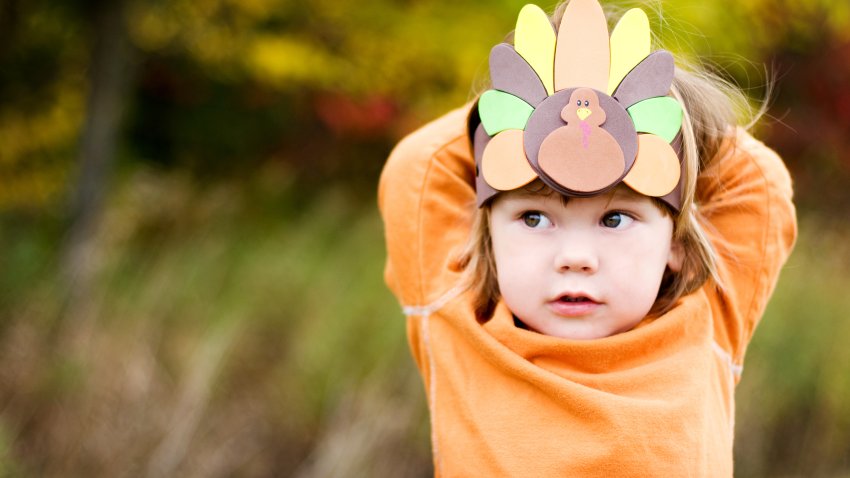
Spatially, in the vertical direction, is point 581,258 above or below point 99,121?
above

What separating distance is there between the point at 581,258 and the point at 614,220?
112mm

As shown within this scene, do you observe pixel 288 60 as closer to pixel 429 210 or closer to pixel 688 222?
pixel 429 210

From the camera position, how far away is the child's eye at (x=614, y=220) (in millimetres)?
1736

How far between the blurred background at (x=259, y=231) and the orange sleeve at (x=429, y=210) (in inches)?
29.9

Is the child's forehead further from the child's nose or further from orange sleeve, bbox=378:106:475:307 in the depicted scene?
orange sleeve, bbox=378:106:475:307

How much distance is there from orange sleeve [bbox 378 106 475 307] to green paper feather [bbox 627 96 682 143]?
1.65 ft

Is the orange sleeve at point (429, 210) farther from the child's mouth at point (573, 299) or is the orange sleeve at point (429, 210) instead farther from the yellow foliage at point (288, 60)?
the yellow foliage at point (288, 60)

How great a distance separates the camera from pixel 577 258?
168 cm

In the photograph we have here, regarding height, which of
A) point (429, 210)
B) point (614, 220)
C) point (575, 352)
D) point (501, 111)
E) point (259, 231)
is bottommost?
point (259, 231)

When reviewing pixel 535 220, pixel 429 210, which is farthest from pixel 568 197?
pixel 429 210

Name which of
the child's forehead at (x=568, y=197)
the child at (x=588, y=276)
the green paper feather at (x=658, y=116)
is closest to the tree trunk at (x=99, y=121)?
the child at (x=588, y=276)

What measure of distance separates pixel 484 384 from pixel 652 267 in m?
0.41

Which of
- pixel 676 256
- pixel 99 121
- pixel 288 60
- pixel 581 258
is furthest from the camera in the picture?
pixel 288 60

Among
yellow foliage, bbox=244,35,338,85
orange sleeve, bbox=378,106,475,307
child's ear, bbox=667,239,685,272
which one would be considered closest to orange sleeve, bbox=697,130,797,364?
child's ear, bbox=667,239,685,272
